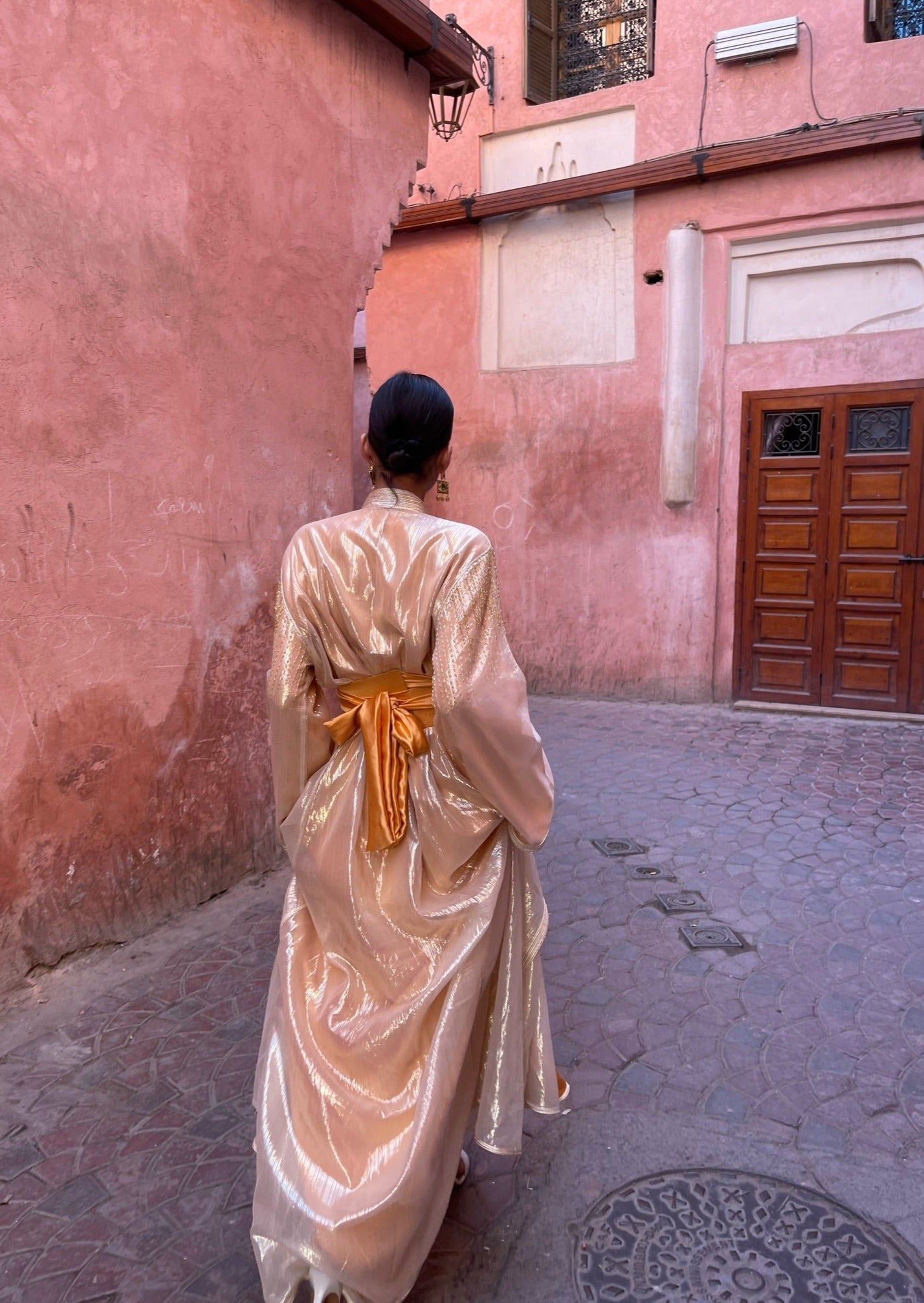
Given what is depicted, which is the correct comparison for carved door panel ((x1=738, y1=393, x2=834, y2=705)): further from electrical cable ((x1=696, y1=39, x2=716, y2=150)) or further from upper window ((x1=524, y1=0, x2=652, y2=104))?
upper window ((x1=524, y1=0, x2=652, y2=104))

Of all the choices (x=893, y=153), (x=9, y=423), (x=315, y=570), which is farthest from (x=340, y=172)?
(x=893, y=153)

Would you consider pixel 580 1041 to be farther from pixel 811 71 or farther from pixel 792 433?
pixel 811 71

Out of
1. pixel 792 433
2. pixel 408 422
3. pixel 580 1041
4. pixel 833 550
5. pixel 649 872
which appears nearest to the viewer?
pixel 408 422

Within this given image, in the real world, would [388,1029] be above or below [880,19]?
below

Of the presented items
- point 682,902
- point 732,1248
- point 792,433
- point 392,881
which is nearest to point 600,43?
point 792,433

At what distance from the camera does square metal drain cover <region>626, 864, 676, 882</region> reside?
14.8 ft

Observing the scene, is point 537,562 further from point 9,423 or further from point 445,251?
point 9,423

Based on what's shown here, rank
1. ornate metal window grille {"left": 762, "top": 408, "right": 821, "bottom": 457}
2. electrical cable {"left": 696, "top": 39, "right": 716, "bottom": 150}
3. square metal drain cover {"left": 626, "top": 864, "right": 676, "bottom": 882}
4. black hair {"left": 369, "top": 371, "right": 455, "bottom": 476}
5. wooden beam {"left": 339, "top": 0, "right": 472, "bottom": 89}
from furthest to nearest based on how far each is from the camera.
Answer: electrical cable {"left": 696, "top": 39, "right": 716, "bottom": 150}
ornate metal window grille {"left": 762, "top": 408, "right": 821, "bottom": 457}
wooden beam {"left": 339, "top": 0, "right": 472, "bottom": 89}
square metal drain cover {"left": 626, "top": 864, "right": 676, "bottom": 882}
black hair {"left": 369, "top": 371, "right": 455, "bottom": 476}

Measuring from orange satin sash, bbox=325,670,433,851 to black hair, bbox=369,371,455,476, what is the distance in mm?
462

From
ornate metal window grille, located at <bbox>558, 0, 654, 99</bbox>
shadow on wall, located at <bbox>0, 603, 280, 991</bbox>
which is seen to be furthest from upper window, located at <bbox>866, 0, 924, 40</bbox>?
shadow on wall, located at <bbox>0, 603, 280, 991</bbox>

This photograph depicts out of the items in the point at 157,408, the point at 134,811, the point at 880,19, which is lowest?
the point at 134,811

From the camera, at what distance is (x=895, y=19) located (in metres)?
7.86

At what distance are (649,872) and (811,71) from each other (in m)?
6.99

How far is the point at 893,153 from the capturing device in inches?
296
